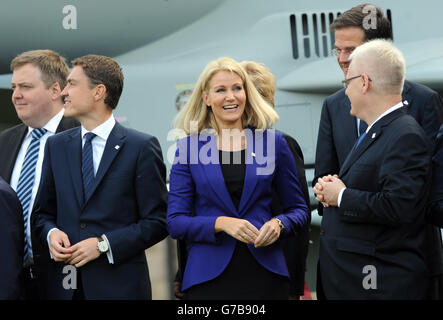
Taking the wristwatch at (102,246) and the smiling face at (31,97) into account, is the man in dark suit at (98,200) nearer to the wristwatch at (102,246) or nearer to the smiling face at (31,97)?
the wristwatch at (102,246)

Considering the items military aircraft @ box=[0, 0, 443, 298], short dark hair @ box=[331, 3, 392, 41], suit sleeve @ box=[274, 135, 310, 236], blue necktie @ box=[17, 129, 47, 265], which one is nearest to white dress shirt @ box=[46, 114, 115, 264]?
blue necktie @ box=[17, 129, 47, 265]

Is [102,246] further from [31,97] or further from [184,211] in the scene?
[31,97]

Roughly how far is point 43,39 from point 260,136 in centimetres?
328

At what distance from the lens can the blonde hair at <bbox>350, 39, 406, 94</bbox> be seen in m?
2.61

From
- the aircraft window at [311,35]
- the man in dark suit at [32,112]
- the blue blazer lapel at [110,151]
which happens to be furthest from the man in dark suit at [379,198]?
the aircraft window at [311,35]

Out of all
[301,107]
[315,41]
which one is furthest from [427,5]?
[301,107]

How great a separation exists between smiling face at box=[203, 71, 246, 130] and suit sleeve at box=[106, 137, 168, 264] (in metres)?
0.38

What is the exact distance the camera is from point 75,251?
283 cm

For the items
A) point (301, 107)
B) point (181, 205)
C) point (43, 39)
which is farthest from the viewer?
point (301, 107)

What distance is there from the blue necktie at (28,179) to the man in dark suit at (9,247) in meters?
0.51

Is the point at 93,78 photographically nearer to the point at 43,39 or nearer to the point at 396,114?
the point at 396,114

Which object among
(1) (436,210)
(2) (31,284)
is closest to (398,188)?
(1) (436,210)

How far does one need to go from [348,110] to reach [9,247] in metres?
1.74

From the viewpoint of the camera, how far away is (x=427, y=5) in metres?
6.14
